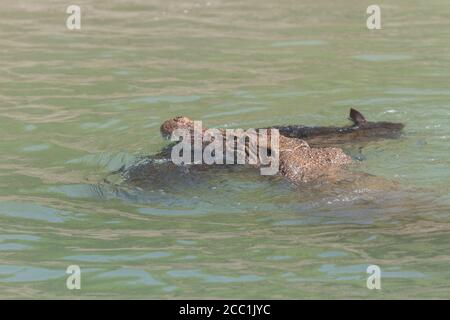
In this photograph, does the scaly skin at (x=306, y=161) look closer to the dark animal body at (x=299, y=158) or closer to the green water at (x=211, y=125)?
the dark animal body at (x=299, y=158)

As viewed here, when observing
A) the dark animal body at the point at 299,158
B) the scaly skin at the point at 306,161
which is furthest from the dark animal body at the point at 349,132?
the scaly skin at the point at 306,161

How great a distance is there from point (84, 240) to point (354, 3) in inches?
322

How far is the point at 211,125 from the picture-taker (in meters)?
9.18

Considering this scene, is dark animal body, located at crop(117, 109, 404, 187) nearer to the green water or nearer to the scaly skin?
the scaly skin

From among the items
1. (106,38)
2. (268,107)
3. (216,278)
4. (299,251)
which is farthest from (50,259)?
(106,38)

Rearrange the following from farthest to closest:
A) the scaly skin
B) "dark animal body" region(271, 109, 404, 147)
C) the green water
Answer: "dark animal body" region(271, 109, 404, 147) < the scaly skin < the green water

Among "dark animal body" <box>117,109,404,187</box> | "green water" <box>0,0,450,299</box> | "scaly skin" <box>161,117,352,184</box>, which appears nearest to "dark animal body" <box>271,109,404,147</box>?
"dark animal body" <box>117,109,404,187</box>

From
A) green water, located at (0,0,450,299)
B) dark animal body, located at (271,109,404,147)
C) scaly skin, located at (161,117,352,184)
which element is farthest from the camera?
dark animal body, located at (271,109,404,147)

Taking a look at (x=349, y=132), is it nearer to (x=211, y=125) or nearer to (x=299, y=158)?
(x=299, y=158)

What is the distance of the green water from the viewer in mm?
5902

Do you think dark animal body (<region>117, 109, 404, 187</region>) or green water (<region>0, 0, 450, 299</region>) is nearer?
green water (<region>0, 0, 450, 299</region>)

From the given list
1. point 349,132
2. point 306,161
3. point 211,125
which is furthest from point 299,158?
point 211,125

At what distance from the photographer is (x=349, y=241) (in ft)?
20.5
